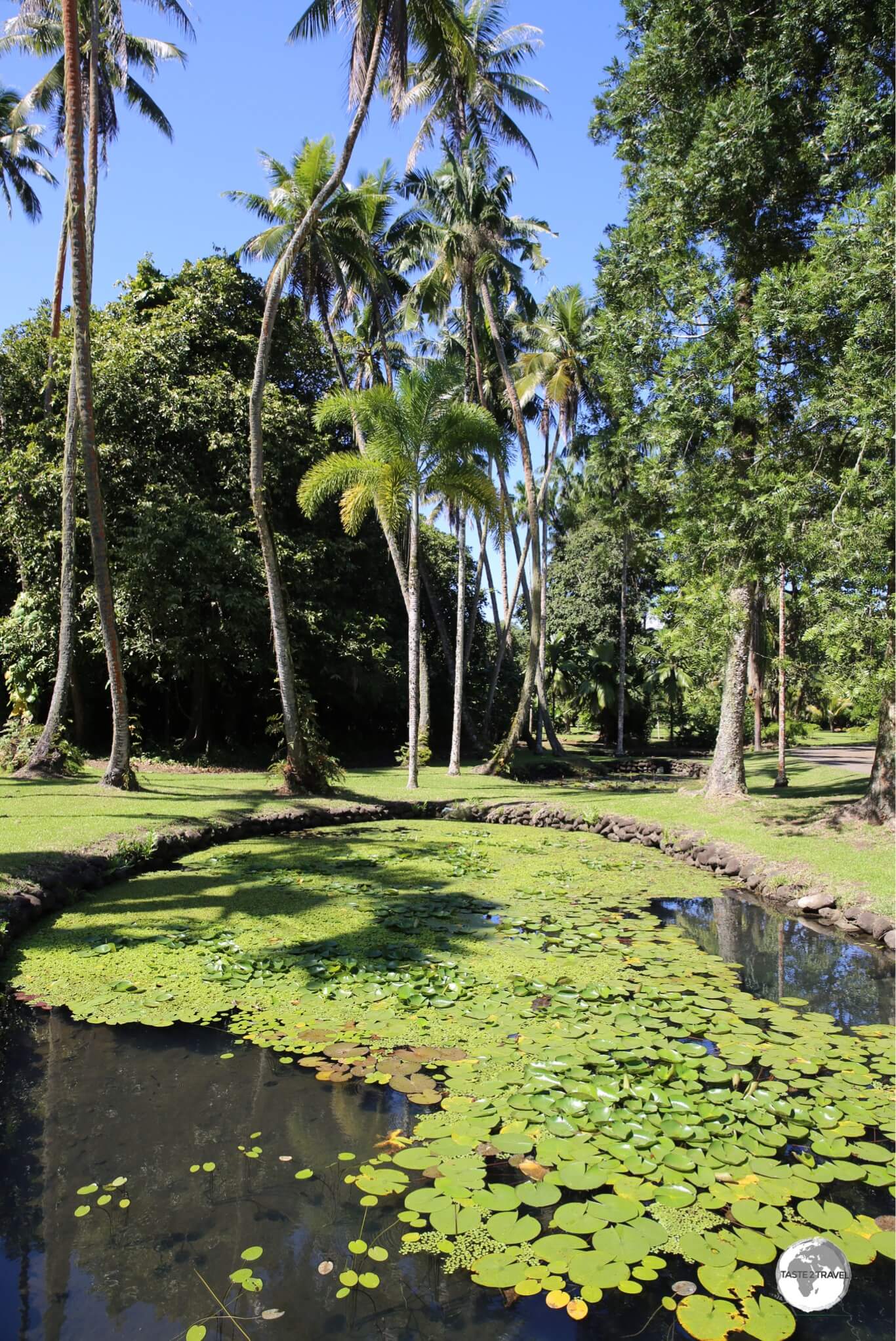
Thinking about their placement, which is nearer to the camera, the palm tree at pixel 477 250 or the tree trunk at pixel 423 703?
the palm tree at pixel 477 250

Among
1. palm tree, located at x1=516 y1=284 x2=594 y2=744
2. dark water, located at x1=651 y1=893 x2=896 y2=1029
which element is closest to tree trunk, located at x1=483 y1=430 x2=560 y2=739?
palm tree, located at x1=516 y1=284 x2=594 y2=744

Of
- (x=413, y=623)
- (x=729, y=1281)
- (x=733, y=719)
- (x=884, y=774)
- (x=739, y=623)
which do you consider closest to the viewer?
(x=729, y=1281)

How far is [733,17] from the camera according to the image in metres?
12.3

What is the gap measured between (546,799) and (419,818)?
118 inches

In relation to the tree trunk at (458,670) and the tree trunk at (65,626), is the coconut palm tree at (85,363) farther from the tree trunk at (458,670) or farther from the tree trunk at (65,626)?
the tree trunk at (458,670)

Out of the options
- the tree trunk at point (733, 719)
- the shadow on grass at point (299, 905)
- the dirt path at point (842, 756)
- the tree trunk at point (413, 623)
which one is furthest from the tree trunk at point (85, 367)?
the dirt path at point (842, 756)

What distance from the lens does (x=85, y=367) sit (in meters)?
13.6

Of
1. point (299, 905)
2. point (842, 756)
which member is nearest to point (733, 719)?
point (299, 905)

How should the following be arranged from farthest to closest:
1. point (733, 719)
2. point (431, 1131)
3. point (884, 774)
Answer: point (733, 719) < point (884, 774) < point (431, 1131)

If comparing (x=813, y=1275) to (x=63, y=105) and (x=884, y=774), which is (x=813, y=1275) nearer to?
(x=884, y=774)

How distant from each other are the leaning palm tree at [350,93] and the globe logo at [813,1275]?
13295mm

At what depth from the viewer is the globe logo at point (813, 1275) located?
319 cm

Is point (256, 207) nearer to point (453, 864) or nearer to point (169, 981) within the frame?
point (453, 864)

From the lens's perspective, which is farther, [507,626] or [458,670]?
[507,626]
